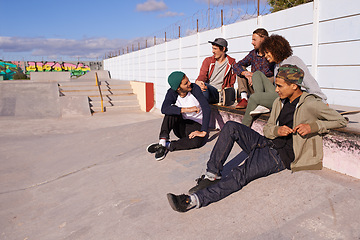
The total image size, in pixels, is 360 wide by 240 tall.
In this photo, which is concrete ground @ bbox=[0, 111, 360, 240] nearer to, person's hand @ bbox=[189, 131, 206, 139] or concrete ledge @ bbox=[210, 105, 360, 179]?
concrete ledge @ bbox=[210, 105, 360, 179]

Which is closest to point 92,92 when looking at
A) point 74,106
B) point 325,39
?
point 74,106

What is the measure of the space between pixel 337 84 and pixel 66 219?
4821 mm

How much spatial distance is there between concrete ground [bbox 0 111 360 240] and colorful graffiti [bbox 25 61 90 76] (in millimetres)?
44396

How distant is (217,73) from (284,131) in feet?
9.13

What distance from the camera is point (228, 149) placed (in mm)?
2881

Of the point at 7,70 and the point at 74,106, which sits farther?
the point at 7,70

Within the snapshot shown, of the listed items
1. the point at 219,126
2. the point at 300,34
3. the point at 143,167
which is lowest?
the point at 143,167

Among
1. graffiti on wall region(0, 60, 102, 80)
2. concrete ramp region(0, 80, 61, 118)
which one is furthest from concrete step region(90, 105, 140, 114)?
graffiti on wall region(0, 60, 102, 80)

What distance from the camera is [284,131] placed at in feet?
8.95

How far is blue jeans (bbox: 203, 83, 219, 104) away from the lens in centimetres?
500

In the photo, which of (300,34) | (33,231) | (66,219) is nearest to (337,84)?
(300,34)

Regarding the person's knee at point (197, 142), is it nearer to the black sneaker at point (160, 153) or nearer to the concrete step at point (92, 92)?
the black sneaker at point (160, 153)

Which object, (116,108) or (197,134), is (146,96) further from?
(197,134)

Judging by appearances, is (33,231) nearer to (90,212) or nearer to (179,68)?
(90,212)
